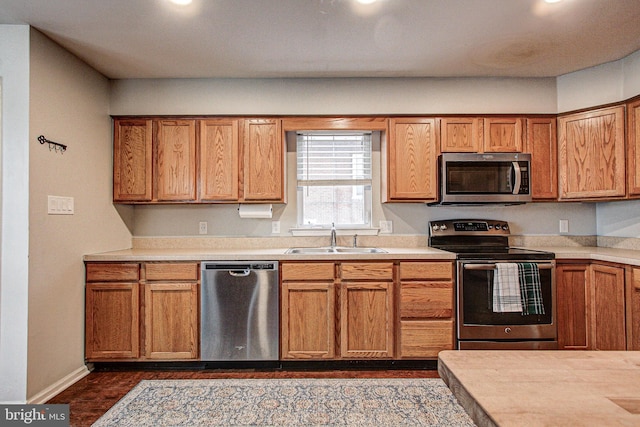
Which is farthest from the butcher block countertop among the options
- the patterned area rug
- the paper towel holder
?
the paper towel holder

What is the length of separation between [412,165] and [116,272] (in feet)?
8.58

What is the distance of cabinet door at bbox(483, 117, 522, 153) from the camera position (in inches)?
126

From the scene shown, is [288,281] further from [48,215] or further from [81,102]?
[81,102]

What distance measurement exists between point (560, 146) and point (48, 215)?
4.12 meters

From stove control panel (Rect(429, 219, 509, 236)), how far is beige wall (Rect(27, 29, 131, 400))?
298 centimetres

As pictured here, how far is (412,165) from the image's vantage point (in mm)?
3184

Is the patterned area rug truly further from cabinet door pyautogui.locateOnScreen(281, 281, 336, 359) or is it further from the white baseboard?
the white baseboard

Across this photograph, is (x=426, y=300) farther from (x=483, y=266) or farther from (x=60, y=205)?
(x=60, y=205)

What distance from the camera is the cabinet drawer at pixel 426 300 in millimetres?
2816

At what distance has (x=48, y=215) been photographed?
97.0 inches

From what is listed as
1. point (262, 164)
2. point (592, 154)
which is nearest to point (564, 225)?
point (592, 154)

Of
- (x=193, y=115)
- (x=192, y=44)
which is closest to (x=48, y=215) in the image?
(x=193, y=115)

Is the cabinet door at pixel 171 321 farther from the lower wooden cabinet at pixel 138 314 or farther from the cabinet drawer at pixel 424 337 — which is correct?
the cabinet drawer at pixel 424 337

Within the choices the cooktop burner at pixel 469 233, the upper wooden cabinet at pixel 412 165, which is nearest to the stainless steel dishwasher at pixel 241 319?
the upper wooden cabinet at pixel 412 165
